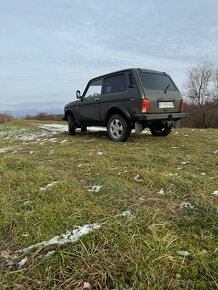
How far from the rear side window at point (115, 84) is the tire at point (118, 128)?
741mm

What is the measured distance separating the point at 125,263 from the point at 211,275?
0.62 meters

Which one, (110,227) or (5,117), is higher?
(110,227)

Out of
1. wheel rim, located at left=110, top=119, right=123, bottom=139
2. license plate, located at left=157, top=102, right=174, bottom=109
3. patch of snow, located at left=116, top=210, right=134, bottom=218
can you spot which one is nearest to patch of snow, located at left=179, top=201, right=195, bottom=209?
patch of snow, located at left=116, top=210, right=134, bottom=218

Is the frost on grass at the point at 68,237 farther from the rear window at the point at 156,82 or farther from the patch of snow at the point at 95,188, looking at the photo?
the rear window at the point at 156,82

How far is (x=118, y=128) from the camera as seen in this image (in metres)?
7.73

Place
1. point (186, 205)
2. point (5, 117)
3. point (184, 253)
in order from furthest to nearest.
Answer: point (5, 117), point (186, 205), point (184, 253)

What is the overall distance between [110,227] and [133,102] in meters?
4.88

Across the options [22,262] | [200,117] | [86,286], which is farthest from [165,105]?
[200,117]

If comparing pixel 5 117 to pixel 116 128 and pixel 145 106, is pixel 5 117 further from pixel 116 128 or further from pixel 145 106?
pixel 145 106

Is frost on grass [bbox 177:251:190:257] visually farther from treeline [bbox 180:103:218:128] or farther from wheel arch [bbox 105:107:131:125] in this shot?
treeline [bbox 180:103:218:128]

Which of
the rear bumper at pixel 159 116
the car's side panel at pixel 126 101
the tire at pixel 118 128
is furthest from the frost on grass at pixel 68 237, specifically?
the tire at pixel 118 128

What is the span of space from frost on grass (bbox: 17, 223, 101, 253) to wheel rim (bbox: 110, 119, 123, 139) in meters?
5.12

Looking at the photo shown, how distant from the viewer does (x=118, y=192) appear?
3479 mm

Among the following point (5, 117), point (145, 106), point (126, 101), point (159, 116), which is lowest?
point (5, 117)
